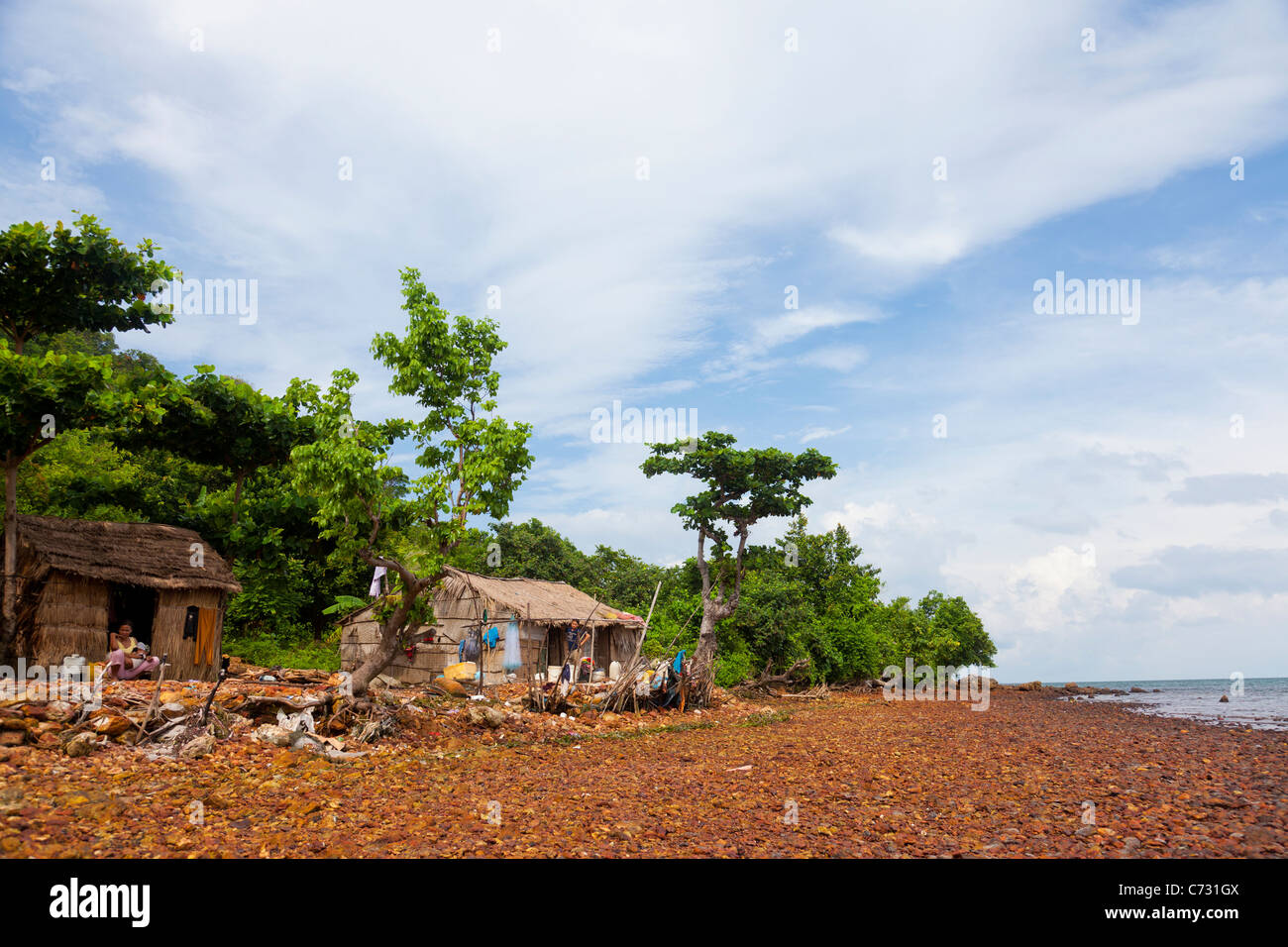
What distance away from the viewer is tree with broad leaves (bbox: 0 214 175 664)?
640 inches

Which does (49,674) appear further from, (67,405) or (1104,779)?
(1104,779)

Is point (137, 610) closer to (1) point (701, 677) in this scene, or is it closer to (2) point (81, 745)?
(2) point (81, 745)

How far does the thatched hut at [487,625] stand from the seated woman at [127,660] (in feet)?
30.1

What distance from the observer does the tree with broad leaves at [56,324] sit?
640 inches

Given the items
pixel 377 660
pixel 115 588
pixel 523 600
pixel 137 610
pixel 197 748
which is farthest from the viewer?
pixel 523 600

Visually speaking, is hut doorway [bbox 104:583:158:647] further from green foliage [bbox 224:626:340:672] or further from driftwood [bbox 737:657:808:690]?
driftwood [bbox 737:657:808:690]

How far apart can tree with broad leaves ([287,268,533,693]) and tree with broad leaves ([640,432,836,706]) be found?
49.9 feet

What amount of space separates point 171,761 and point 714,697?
16988 millimetres

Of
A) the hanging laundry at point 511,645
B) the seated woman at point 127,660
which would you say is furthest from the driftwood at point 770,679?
the seated woman at point 127,660

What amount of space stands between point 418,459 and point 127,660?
7831mm

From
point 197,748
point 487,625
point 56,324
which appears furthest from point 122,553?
point 487,625

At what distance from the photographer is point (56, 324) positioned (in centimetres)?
2066

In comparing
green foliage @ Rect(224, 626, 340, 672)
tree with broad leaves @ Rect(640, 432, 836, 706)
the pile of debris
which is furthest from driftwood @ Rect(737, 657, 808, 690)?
the pile of debris
